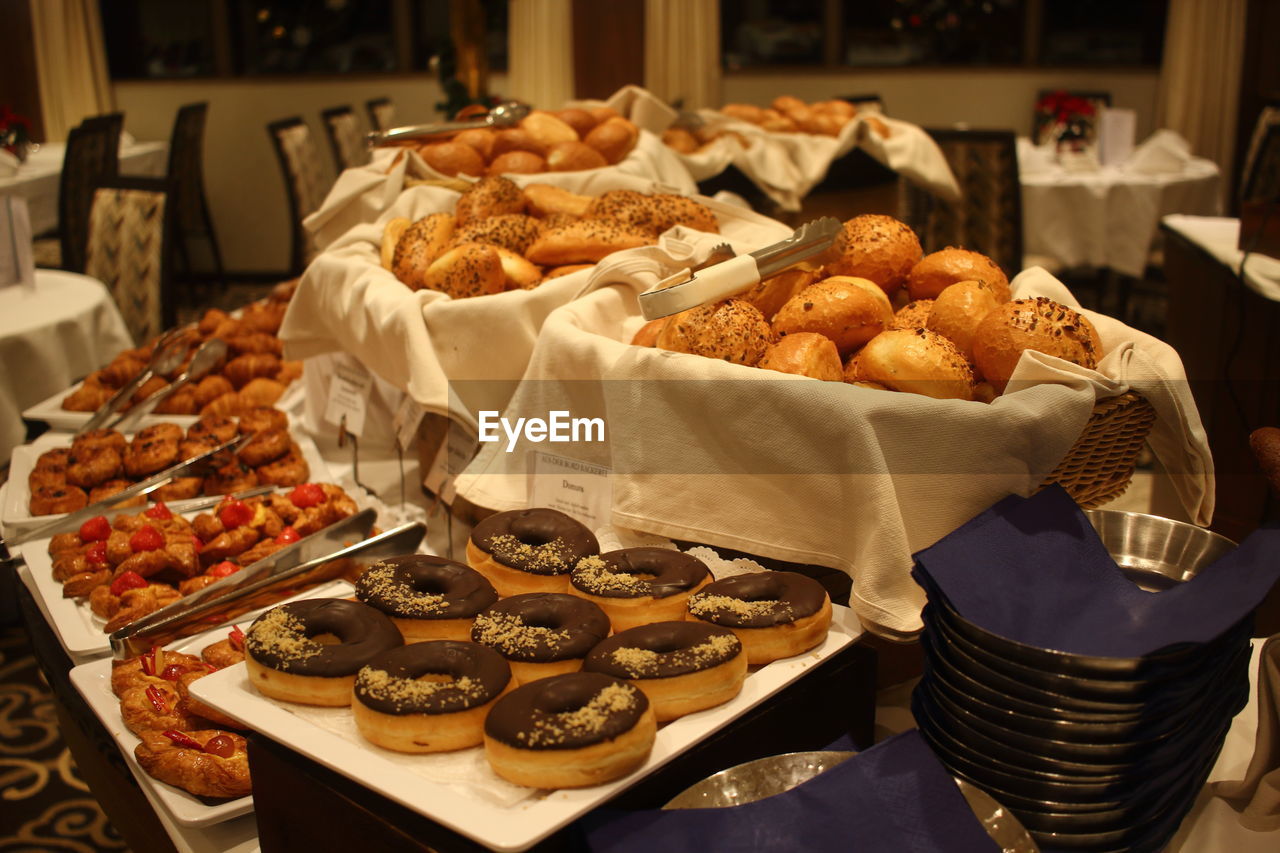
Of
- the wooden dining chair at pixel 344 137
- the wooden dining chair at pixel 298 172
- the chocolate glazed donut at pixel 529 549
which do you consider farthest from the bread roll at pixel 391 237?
the wooden dining chair at pixel 344 137

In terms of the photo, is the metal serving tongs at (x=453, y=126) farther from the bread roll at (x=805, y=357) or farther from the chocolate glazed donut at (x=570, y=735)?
the chocolate glazed donut at (x=570, y=735)

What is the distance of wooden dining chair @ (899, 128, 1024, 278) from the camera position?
3.74 metres

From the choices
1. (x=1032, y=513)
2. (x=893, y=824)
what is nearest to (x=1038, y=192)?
(x=1032, y=513)

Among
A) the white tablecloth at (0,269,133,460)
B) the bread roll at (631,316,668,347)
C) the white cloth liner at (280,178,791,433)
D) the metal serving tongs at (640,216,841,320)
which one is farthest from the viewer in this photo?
the white tablecloth at (0,269,133,460)

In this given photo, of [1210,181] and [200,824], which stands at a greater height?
[1210,181]

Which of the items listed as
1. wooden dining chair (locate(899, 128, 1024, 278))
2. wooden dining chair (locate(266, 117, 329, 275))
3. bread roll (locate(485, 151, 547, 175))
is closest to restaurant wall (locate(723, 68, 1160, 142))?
wooden dining chair (locate(899, 128, 1024, 278))

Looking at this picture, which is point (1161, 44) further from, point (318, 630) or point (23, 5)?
point (23, 5)

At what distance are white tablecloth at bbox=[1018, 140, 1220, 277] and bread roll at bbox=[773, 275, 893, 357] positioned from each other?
3.48 m

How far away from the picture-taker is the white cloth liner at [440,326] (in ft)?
4.75

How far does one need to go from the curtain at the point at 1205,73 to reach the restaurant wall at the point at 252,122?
157 inches

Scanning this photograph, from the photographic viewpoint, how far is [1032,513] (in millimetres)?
Result: 961

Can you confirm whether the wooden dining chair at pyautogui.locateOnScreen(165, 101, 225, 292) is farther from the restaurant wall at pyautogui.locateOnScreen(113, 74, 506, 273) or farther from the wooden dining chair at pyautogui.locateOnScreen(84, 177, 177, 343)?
the wooden dining chair at pyautogui.locateOnScreen(84, 177, 177, 343)

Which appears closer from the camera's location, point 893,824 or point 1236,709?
point 893,824

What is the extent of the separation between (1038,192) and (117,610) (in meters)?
4.02
